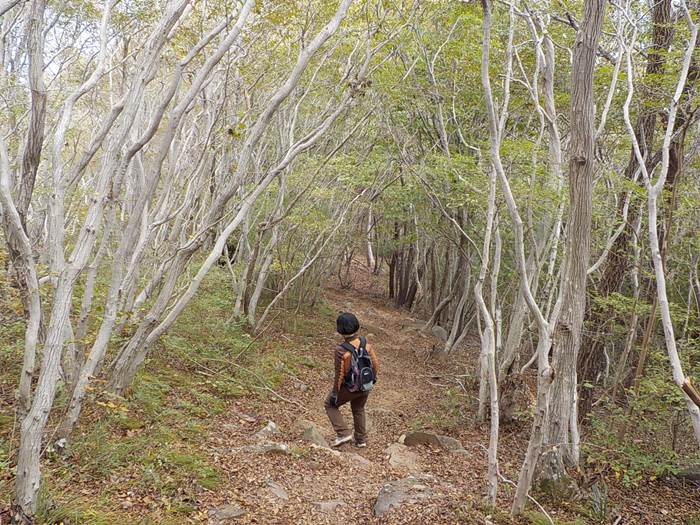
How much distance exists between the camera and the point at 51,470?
12.4ft

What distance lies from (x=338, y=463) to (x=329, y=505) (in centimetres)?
102

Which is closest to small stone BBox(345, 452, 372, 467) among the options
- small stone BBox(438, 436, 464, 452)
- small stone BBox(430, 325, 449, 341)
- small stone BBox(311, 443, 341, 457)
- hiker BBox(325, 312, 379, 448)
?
small stone BBox(311, 443, 341, 457)

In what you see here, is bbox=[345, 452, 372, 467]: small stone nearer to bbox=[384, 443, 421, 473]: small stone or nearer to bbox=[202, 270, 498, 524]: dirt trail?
bbox=[202, 270, 498, 524]: dirt trail

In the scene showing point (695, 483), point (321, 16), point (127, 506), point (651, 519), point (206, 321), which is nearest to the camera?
point (127, 506)

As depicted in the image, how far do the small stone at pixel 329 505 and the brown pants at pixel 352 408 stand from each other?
4.60 ft

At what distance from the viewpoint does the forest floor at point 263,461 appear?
3.94 metres

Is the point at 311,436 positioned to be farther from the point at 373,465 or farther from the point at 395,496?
the point at 395,496

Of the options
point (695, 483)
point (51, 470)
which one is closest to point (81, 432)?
point (51, 470)

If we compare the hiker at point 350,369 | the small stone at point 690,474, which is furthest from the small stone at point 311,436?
the small stone at point 690,474

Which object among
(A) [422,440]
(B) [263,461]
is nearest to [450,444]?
(A) [422,440]

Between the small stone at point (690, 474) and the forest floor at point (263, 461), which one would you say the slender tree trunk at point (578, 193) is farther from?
the small stone at point (690, 474)

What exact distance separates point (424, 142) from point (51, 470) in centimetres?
1029

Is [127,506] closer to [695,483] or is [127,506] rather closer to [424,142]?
[695,483]

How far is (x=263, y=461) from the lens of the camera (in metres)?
5.14
